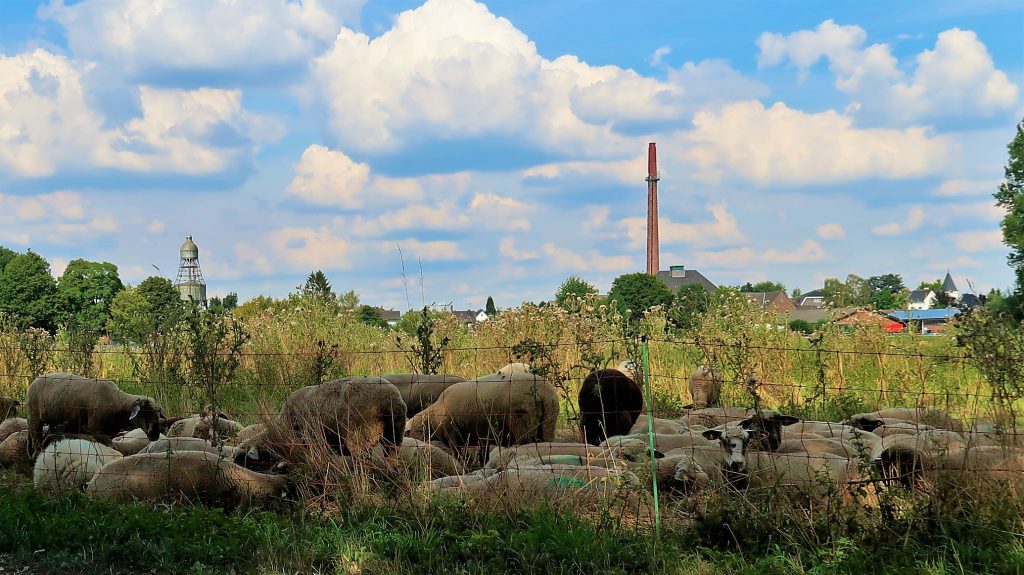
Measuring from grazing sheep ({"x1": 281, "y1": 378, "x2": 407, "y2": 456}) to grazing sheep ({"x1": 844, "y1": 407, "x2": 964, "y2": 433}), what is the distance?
446cm

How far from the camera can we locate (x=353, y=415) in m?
8.09

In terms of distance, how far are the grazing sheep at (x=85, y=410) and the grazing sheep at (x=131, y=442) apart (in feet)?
0.27

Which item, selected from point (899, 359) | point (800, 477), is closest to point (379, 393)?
point (800, 477)

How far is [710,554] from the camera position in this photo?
5770 mm

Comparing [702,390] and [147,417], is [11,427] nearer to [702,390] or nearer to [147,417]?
[147,417]

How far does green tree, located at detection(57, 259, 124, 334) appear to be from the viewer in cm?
7288

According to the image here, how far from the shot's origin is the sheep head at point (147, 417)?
990cm

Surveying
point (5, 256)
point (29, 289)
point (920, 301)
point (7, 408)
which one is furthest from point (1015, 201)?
point (5, 256)

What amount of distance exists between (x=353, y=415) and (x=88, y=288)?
247 ft

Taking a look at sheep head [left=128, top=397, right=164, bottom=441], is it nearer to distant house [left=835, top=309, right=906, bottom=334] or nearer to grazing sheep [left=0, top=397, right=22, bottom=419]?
grazing sheep [left=0, top=397, right=22, bottom=419]

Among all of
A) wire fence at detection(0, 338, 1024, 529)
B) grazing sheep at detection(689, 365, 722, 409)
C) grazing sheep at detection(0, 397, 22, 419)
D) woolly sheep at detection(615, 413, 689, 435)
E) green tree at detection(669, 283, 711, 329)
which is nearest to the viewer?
wire fence at detection(0, 338, 1024, 529)

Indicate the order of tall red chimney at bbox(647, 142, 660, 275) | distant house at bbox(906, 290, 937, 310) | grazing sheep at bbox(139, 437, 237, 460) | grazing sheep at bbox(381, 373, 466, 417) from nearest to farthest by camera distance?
1. grazing sheep at bbox(139, 437, 237, 460)
2. grazing sheep at bbox(381, 373, 466, 417)
3. distant house at bbox(906, 290, 937, 310)
4. tall red chimney at bbox(647, 142, 660, 275)

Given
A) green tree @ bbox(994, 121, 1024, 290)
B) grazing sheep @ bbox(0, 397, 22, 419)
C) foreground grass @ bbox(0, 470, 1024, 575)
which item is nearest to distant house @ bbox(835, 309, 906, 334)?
foreground grass @ bbox(0, 470, 1024, 575)

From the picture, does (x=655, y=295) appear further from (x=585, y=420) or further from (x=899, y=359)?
(x=585, y=420)
